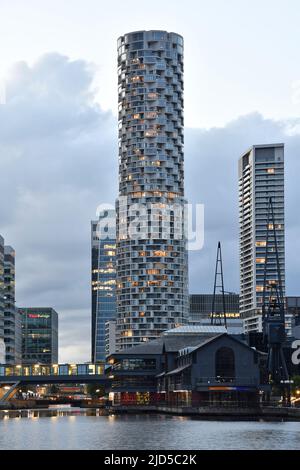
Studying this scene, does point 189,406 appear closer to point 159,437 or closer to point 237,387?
point 237,387

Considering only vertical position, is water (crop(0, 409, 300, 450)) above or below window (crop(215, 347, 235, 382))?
below

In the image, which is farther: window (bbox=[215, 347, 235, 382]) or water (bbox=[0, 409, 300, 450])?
window (bbox=[215, 347, 235, 382])

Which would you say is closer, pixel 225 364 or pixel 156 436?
pixel 156 436

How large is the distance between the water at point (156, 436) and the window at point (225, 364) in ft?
143

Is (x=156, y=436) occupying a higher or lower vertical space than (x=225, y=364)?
lower

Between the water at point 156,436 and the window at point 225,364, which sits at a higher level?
the window at point 225,364

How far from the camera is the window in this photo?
185m

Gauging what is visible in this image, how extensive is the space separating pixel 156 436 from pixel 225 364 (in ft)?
246

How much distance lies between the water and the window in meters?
43.5

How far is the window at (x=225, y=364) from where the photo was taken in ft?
607

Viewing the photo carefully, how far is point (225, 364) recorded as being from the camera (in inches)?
7303
